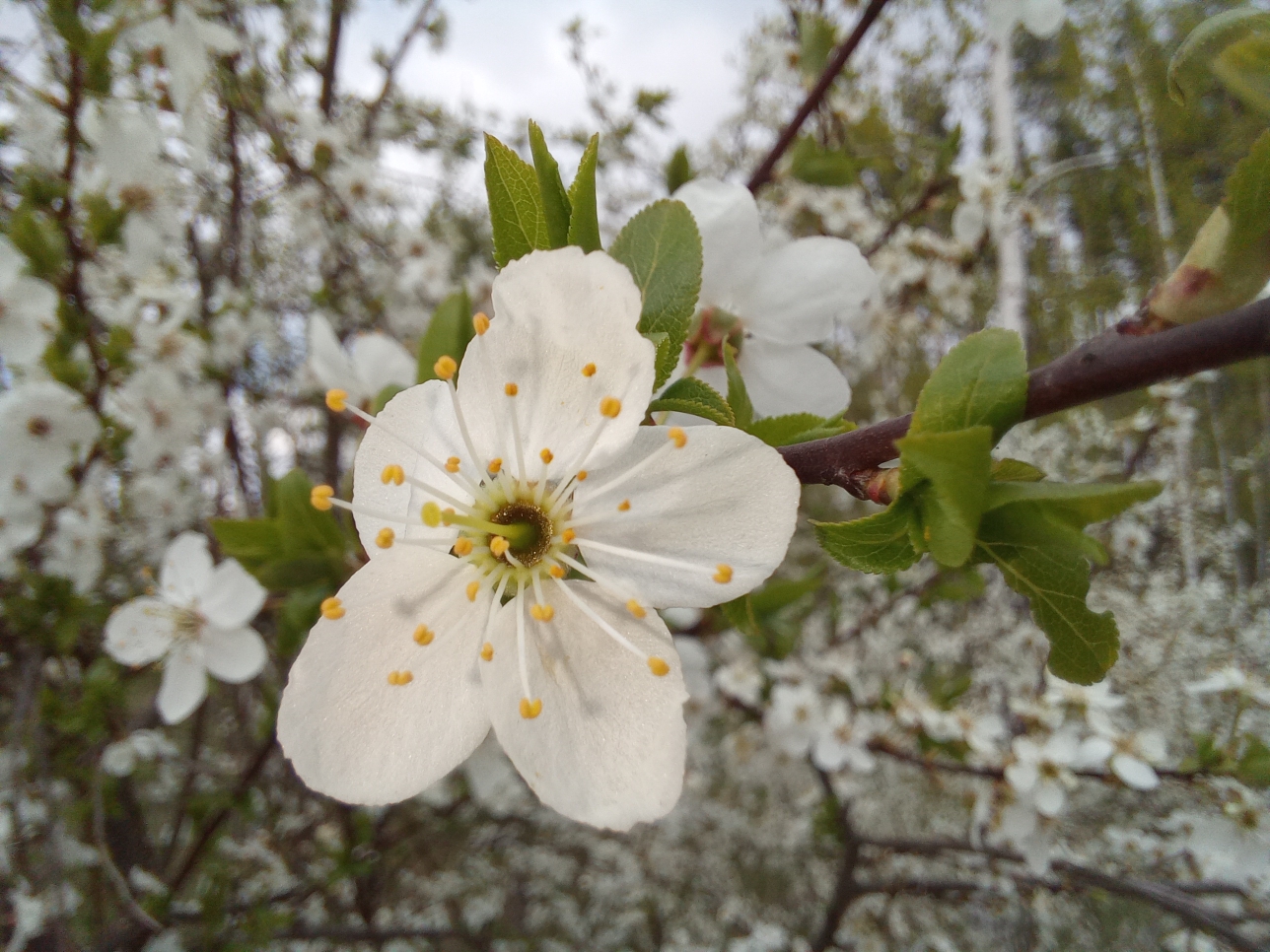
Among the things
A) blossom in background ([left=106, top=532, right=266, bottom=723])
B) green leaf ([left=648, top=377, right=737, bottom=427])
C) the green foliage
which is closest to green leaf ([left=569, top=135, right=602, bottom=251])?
green leaf ([left=648, top=377, right=737, bottom=427])

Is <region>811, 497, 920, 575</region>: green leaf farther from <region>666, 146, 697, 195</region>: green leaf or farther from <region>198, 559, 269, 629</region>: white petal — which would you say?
<region>198, 559, 269, 629</region>: white petal

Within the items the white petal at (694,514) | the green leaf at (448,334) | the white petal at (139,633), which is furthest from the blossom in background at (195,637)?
the white petal at (694,514)

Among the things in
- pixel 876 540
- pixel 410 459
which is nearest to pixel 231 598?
pixel 410 459

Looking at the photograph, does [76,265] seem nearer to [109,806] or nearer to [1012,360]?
[109,806]

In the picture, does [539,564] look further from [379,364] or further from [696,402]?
[379,364]

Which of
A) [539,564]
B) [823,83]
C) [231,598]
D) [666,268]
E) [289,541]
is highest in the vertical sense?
[823,83]

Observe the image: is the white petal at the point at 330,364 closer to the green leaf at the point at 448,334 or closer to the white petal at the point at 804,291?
the green leaf at the point at 448,334
